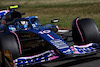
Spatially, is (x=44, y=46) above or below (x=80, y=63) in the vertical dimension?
above

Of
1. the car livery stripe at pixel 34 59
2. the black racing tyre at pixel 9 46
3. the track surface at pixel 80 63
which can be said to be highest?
the black racing tyre at pixel 9 46

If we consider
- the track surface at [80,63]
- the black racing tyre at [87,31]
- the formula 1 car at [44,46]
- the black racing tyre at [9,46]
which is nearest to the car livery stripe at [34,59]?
the formula 1 car at [44,46]

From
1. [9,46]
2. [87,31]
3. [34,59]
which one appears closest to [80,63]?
[87,31]

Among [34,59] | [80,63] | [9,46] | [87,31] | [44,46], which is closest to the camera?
[34,59]

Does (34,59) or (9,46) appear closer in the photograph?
(34,59)

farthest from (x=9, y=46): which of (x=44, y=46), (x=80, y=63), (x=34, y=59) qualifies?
(x=80, y=63)

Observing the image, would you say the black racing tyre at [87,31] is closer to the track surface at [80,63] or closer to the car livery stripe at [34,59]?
the track surface at [80,63]

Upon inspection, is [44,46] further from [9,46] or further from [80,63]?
[9,46]

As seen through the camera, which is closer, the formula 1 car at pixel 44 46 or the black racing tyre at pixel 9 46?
the formula 1 car at pixel 44 46

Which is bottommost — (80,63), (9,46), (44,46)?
(80,63)

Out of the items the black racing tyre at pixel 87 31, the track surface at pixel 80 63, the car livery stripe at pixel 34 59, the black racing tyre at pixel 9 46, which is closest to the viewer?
the car livery stripe at pixel 34 59

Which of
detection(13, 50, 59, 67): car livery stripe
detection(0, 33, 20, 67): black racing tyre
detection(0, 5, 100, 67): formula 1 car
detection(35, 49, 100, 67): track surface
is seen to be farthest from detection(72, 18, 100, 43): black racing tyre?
detection(0, 33, 20, 67): black racing tyre

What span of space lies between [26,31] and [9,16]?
3.87 m

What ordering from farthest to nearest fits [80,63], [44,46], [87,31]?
[44,46] < [87,31] < [80,63]
